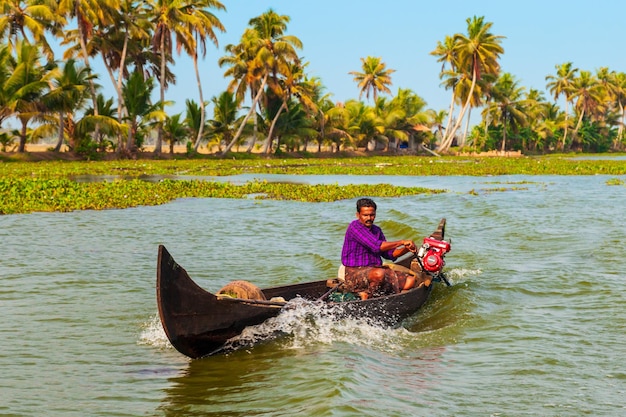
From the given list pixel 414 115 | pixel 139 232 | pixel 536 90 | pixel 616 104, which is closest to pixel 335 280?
pixel 139 232

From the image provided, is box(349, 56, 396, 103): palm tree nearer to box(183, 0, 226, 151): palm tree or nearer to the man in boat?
box(183, 0, 226, 151): palm tree

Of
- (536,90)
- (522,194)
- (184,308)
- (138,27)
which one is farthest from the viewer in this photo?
(536,90)

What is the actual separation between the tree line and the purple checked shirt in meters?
31.6

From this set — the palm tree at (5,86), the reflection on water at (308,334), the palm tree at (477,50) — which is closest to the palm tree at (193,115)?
the palm tree at (5,86)

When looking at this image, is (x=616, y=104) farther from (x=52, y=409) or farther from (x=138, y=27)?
(x=52, y=409)

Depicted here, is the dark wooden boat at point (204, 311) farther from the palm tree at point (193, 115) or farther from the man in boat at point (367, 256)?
the palm tree at point (193, 115)

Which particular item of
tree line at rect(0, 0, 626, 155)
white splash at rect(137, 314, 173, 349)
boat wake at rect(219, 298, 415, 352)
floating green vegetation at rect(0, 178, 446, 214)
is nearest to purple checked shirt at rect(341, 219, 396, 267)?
boat wake at rect(219, 298, 415, 352)

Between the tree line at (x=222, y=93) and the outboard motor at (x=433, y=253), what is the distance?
31.6 meters

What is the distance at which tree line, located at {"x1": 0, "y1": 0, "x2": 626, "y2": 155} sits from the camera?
3838 cm

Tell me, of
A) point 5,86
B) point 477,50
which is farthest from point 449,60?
point 5,86

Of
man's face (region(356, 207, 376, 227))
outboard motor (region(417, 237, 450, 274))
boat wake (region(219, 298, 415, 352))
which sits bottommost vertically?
boat wake (region(219, 298, 415, 352))

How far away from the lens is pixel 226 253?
12734 mm

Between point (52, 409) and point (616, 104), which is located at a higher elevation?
point (616, 104)

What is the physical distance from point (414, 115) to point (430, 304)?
5808 cm
